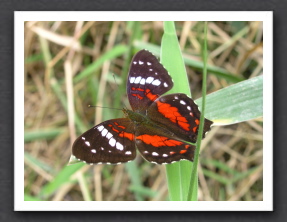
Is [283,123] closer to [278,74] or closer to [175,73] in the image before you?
[278,74]

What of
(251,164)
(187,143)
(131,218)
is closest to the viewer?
(187,143)

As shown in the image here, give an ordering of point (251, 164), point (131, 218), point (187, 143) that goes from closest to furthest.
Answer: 1. point (187, 143)
2. point (131, 218)
3. point (251, 164)

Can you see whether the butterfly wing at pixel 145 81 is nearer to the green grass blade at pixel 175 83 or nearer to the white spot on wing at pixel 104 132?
the green grass blade at pixel 175 83

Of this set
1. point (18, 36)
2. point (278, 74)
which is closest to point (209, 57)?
point (278, 74)

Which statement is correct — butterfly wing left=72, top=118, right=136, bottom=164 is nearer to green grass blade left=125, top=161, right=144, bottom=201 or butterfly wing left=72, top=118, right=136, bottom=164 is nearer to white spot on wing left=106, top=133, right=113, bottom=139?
white spot on wing left=106, top=133, right=113, bottom=139

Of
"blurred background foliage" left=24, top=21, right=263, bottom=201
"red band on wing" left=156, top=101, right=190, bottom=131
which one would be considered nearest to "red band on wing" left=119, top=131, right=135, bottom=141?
"red band on wing" left=156, top=101, right=190, bottom=131

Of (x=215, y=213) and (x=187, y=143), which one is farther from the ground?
(x=187, y=143)
